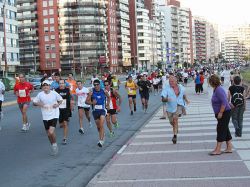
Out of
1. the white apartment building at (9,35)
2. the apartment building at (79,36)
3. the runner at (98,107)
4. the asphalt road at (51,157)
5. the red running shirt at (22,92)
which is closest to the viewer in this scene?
the asphalt road at (51,157)

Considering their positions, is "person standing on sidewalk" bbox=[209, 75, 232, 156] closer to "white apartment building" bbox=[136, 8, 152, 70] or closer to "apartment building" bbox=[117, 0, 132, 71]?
"apartment building" bbox=[117, 0, 132, 71]

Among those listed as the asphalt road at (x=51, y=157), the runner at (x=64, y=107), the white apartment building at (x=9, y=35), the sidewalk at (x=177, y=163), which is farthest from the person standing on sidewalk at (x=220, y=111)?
the white apartment building at (x=9, y=35)

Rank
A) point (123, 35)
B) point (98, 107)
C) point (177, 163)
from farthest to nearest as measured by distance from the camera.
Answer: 1. point (123, 35)
2. point (98, 107)
3. point (177, 163)

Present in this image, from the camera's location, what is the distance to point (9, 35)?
265ft

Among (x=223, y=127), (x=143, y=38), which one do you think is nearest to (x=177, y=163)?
(x=223, y=127)

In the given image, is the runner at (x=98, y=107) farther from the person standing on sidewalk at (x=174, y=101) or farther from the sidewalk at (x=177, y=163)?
the person standing on sidewalk at (x=174, y=101)

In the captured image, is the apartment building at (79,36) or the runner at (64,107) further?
the apartment building at (79,36)

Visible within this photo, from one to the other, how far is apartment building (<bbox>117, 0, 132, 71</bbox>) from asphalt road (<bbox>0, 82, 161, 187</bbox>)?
12202 cm

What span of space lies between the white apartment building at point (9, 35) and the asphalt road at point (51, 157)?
64.7 m

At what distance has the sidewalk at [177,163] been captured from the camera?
23.4ft

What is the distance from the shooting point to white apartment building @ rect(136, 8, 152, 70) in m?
158

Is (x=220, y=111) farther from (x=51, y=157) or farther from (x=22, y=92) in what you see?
(x=22, y=92)

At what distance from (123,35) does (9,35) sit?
2491 inches

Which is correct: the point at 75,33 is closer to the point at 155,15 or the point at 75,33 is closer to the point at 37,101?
the point at 155,15
